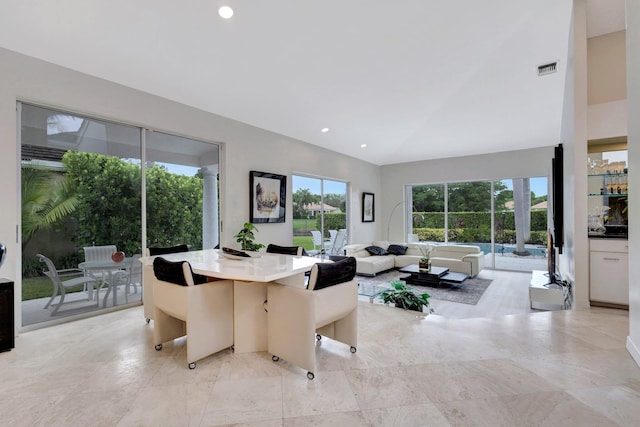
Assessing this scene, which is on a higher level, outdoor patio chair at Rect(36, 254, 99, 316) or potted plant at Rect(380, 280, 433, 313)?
outdoor patio chair at Rect(36, 254, 99, 316)

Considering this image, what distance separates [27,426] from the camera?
5.20 feet

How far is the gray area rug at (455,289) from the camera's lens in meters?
4.86

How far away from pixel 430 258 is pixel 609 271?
3.69 meters

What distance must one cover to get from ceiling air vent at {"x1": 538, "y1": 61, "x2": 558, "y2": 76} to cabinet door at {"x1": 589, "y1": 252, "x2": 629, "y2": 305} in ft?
9.22

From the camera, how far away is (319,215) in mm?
6918

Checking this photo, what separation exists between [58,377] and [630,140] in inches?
171

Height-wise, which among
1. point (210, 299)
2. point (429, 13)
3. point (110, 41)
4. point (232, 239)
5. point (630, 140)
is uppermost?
point (429, 13)

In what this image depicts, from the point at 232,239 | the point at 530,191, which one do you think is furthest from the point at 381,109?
the point at 530,191

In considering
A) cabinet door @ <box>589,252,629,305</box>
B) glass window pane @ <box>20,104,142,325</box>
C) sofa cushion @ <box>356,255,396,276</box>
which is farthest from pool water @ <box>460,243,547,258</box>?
glass window pane @ <box>20,104,142,325</box>

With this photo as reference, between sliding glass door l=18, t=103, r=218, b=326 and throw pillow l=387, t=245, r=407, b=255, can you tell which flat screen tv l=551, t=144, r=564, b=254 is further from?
sliding glass door l=18, t=103, r=218, b=326

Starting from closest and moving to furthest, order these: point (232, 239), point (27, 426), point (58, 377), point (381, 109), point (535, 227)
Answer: point (27, 426) → point (58, 377) → point (232, 239) → point (381, 109) → point (535, 227)

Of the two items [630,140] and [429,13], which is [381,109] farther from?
[630,140]

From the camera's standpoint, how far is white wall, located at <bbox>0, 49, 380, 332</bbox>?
2.75 meters

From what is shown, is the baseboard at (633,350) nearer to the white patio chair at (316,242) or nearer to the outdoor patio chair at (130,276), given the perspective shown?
the outdoor patio chair at (130,276)
